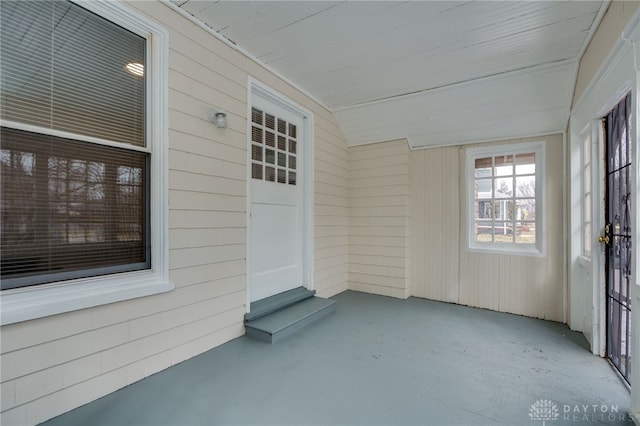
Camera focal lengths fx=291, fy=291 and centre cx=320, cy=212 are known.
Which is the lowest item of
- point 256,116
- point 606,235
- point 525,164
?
point 606,235

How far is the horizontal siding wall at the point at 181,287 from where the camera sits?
1.62 meters

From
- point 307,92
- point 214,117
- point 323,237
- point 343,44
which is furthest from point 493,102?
point 214,117

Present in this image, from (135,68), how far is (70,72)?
1.35ft

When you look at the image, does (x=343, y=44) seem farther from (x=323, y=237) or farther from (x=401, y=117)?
(x=323, y=237)

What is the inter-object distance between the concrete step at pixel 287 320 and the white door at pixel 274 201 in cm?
30

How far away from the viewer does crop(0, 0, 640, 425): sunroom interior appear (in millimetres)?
1683

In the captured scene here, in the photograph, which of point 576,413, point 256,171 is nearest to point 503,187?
point 576,413

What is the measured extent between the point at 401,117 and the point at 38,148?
364cm

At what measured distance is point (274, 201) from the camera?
335 cm

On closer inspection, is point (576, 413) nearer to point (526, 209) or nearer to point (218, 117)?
point (526, 209)

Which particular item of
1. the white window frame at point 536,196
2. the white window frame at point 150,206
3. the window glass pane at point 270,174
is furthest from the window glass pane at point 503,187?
the white window frame at point 150,206

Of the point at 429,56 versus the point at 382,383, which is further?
the point at 429,56

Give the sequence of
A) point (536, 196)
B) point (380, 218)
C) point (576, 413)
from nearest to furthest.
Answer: point (576, 413), point (536, 196), point (380, 218)

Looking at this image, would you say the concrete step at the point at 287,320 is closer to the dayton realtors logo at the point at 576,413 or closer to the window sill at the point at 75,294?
the window sill at the point at 75,294
